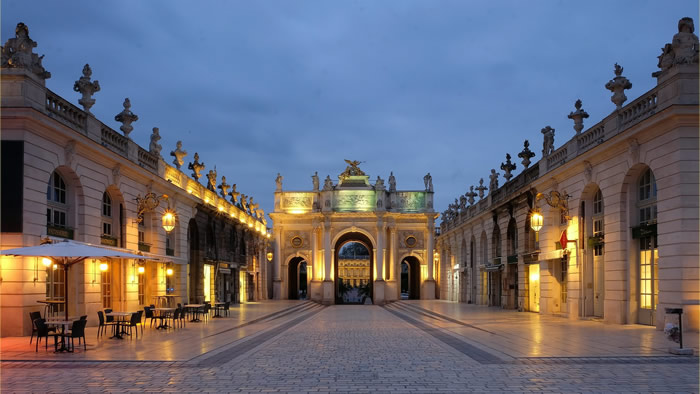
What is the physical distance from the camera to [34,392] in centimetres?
955

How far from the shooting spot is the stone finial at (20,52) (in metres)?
17.6

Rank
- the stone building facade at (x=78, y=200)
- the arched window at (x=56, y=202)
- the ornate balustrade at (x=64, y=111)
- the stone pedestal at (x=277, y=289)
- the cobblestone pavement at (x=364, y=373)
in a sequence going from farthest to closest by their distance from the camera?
the stone pedestal at (x=277, y=289), the arched window at (x=56, y=202), the ornate balustrade at (x=64, y=111), the stone building facade at (x=78, y=200), the cobblestone pavement at (x=364, y=373)

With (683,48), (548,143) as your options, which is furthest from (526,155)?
(683,48)

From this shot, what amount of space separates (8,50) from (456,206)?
43228mm

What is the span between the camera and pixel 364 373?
11.4 metres

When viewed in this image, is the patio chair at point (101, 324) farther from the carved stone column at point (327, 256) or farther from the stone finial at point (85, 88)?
the carved stone column at point (327, 256)

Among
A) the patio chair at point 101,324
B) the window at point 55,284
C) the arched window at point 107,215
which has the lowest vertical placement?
the patio chair at point 101,324

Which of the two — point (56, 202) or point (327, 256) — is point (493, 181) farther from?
point (56, 202)

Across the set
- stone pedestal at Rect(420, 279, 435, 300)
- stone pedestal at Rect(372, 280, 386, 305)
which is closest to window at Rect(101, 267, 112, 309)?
stone pedestal at Rect(372, 280, 386, 305)

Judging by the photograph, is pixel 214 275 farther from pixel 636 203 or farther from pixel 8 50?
pixel 636 203

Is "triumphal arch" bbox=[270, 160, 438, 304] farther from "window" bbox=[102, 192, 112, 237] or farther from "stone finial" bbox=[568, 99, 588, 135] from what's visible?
"window" bbox=[102, 192, 112, 237]

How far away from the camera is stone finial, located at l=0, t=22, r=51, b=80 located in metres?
17.6

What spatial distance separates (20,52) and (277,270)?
1620 inches

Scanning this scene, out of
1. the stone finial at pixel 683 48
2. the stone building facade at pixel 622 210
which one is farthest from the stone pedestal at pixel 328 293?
the stone finial at pixel 683 48
